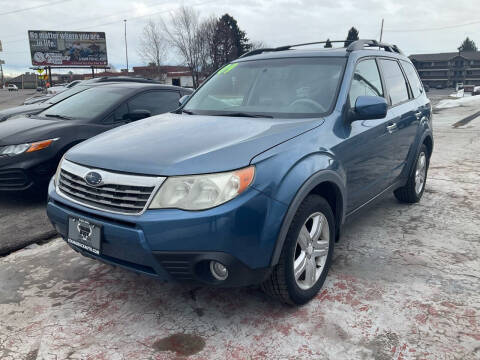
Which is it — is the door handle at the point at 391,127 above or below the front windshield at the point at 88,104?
below

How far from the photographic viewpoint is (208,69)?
49.4 meters

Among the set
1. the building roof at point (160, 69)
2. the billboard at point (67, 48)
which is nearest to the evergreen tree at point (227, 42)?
the building roof at point (160, 69)

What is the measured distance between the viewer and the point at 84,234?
2.49 m

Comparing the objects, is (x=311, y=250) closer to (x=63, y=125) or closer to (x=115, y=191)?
Result: (x=115, y=191)

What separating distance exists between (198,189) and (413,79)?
3.64 m

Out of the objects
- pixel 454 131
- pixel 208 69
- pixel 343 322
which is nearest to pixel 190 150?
pixel 343 322

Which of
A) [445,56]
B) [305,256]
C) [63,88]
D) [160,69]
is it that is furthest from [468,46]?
[305,256]

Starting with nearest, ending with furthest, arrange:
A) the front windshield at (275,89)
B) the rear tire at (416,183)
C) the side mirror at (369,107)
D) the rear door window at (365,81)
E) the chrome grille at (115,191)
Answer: the chrome grille at (115,191)
the side mirror at (369,107)
the front windshield at (275,89)
the rear door window at (365,81)
the rear tire at (416,183)

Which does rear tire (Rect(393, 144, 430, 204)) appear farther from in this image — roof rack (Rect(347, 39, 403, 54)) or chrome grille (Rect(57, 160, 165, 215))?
chrome grille (Rect(57, 160, 165, 215))

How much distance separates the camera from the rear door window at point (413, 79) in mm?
4668

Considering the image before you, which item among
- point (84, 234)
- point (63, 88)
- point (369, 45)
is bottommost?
point (84, 234)

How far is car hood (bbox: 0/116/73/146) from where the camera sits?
4.60m

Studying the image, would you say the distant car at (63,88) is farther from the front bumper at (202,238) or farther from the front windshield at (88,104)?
the front bumper at (202,238)

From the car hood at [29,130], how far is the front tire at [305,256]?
337 centimetres
